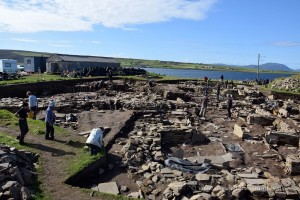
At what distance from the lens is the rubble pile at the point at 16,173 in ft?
34.7

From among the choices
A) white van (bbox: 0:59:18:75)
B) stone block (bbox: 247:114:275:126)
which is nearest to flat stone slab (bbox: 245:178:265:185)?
stone block (bbox: 247:114:275:126)

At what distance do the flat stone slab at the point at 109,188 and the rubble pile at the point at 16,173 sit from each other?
8.21 ft

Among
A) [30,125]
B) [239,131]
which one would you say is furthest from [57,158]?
[239,131]

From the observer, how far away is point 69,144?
16141 mm

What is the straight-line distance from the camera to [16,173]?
38.0 ft

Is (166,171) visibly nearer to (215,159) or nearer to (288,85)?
(215,159)

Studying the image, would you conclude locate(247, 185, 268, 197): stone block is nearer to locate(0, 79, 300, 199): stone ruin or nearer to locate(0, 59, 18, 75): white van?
locate(0, 79, 300, 199): stone ruin

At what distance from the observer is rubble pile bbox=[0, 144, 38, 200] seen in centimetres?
1058

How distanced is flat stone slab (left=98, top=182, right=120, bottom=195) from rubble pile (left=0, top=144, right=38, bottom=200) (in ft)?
8.21

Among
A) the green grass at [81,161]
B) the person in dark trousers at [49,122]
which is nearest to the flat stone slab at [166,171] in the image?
the green grass at [81,161]

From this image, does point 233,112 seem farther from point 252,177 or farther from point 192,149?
point 252,177

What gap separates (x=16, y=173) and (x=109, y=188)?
11.2 ft

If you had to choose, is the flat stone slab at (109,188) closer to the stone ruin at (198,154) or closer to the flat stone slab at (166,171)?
the stone ruin at (198,154)

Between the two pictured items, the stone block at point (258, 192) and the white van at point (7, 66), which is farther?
the white van at point (7, 66)
